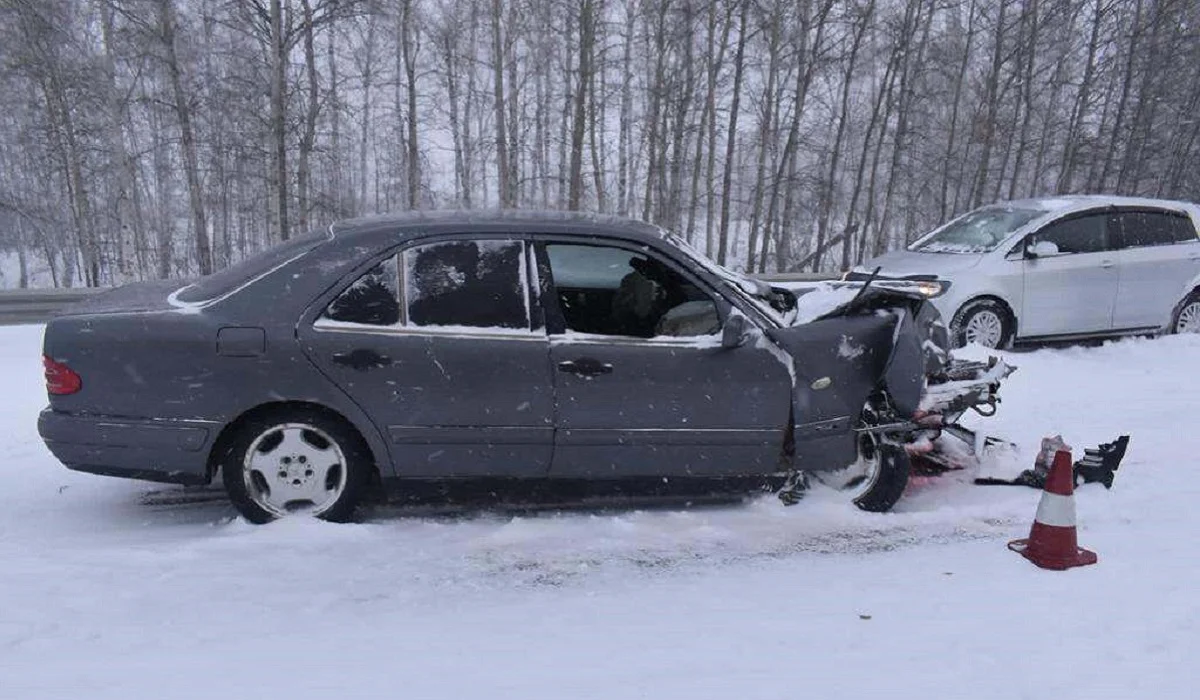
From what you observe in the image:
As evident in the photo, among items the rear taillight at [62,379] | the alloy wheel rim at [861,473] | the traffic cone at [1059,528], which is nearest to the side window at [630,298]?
the alloy wheel rim at [861,473]

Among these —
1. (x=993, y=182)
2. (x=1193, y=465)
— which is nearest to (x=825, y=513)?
(x=1193, y=465)

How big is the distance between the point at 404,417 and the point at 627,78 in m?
26.3

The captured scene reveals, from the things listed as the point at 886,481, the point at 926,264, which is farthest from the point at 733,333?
the point at 926,264

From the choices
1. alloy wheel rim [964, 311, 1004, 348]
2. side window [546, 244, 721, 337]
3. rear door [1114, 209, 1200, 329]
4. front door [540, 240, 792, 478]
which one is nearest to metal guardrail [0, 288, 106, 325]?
side window [546, 244, 721, 337]

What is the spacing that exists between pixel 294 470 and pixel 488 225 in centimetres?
151

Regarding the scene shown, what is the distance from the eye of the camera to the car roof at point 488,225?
396 cm

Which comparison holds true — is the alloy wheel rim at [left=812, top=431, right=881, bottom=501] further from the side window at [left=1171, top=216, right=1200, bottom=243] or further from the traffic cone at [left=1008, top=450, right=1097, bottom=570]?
the side window at [left=1171, top=216, right=1200, bottom=243]

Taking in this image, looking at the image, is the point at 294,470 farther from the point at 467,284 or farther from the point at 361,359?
the point at 467,284

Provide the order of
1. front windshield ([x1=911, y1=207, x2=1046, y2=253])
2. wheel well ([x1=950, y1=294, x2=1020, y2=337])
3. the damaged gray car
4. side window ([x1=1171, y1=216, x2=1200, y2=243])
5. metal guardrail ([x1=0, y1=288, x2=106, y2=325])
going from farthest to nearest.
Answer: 1. metal guardrail ([x1=0, y1=288, x2=106, y2=325])
2. side window ([x1=1171, y1=216, x2=1200, y2=243])
3. front windshield ([x1=911, y1=207, x2=1046, y2=253])
4. wheel well ([x1=950, y1=294, x2=1020, y2=337])
5. the damaged gray car

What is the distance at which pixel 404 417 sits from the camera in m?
3.80

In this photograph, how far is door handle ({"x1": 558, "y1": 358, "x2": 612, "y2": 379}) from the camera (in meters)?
3.85

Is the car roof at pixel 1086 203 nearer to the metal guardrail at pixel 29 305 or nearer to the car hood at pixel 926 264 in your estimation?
the car hood at pixel 926 264

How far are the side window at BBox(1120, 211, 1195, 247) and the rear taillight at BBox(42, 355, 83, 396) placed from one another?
9.67 m

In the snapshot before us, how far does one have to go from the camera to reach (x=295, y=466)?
3.82 m
